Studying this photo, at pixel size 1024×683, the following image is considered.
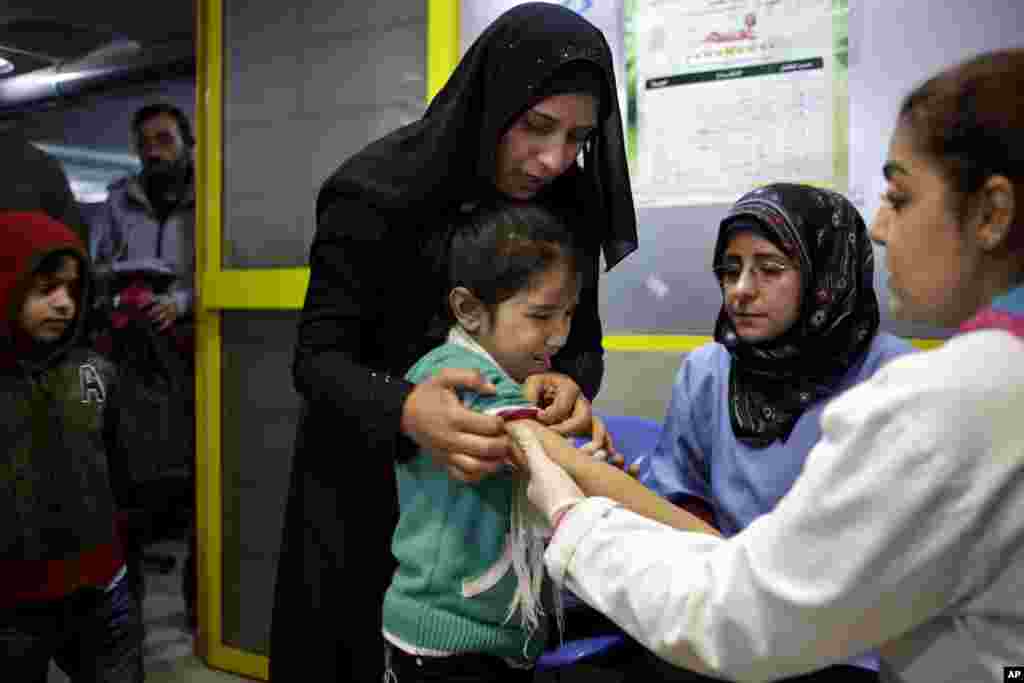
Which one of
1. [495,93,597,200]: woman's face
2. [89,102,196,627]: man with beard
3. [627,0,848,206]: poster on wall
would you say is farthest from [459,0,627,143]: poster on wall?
[89,102,196,627]: man with beard

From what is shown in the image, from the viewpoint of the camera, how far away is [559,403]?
1236 mm

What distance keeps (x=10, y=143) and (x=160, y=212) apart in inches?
49.1

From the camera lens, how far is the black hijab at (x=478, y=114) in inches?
51.6

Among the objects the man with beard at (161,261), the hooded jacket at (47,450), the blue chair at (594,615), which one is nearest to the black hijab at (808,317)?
the blue chair at (594,615)

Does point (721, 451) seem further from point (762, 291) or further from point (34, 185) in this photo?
point (34, 185)

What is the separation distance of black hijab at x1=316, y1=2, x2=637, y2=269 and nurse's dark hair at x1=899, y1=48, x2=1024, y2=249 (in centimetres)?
64

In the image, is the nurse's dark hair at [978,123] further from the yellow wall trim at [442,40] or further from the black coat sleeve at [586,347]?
the yellow wall trim at [442,40]

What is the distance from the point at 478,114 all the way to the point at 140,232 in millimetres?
2531

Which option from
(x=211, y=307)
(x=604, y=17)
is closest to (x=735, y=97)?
(x=604, y=17)

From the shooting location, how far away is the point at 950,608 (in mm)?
732

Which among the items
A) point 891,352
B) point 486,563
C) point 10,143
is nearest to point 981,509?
point 486,563

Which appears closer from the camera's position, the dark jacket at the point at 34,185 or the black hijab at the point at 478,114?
the black hijab at the point at 478,114

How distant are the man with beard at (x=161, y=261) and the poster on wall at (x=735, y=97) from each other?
1.90 meters

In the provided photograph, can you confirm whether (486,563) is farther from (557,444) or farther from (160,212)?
(160,212)
